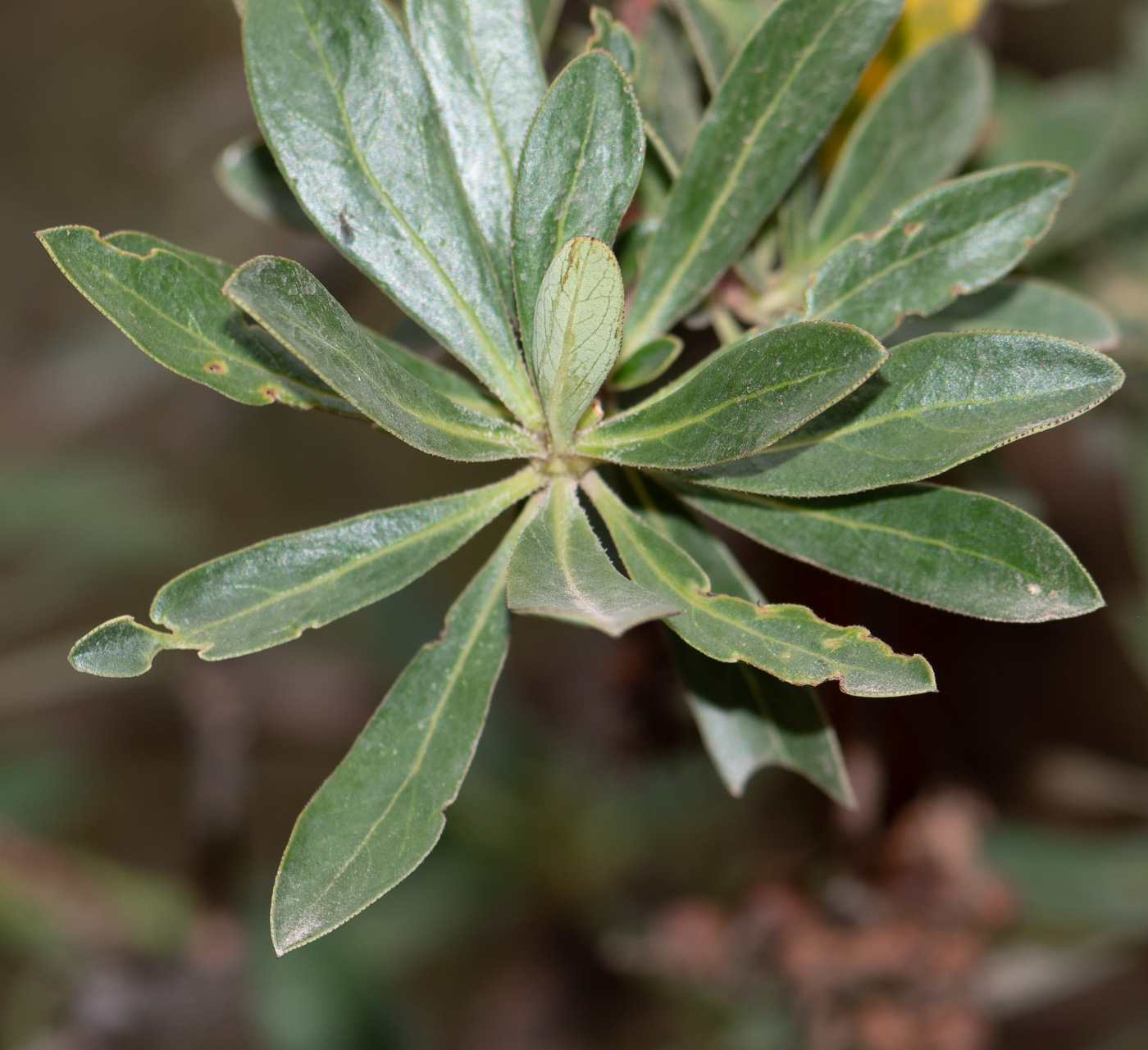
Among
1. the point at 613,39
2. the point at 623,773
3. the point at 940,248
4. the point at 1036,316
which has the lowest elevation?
the point at 623,773

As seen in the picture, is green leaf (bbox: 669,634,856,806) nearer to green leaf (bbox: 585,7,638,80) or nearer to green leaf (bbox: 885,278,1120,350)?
green leaf (bbox: 885,278,1120,350)

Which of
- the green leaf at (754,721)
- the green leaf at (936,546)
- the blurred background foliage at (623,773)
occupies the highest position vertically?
the green leaf at (936,546)

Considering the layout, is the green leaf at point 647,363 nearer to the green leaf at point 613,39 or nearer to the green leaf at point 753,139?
the green leaf at point 753,139

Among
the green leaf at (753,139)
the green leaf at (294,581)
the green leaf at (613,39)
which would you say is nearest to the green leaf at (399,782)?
the green leaf at (294,581)

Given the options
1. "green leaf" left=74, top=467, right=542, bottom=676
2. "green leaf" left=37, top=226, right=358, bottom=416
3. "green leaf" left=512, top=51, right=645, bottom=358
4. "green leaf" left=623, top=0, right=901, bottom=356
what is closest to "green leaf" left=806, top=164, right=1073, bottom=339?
"green leaf" left=623, top=0, right=901, bottom=356

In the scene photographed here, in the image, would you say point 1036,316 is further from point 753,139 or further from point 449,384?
point 449,384

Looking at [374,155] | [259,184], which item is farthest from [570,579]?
[259,184]

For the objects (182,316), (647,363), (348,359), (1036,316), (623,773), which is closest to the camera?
(348,359)
